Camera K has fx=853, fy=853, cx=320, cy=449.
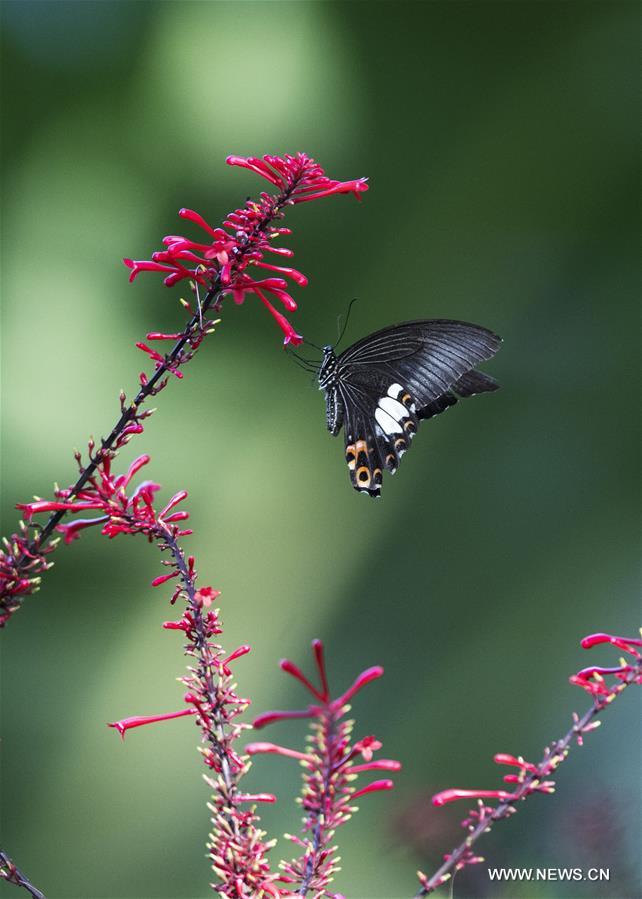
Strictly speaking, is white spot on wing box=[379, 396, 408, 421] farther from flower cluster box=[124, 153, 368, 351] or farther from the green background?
the green background

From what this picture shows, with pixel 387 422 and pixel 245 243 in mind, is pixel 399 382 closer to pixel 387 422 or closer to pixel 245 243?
pixel 387 422

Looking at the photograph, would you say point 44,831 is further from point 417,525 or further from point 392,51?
point 392,51

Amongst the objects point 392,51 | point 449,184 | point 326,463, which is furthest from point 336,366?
point 392,51

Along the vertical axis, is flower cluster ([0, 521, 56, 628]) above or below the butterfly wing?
below

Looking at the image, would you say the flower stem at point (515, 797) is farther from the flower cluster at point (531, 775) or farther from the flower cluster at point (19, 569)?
the flower cluster at point (19, 569)

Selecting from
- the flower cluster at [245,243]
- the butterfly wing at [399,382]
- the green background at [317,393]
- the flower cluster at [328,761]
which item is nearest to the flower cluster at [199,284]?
the flower cluster at [245,243]

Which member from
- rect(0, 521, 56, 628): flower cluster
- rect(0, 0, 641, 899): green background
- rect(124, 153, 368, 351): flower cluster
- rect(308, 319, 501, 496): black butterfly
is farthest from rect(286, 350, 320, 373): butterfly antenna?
rect(0, 521, 56, 628): flower cluster
